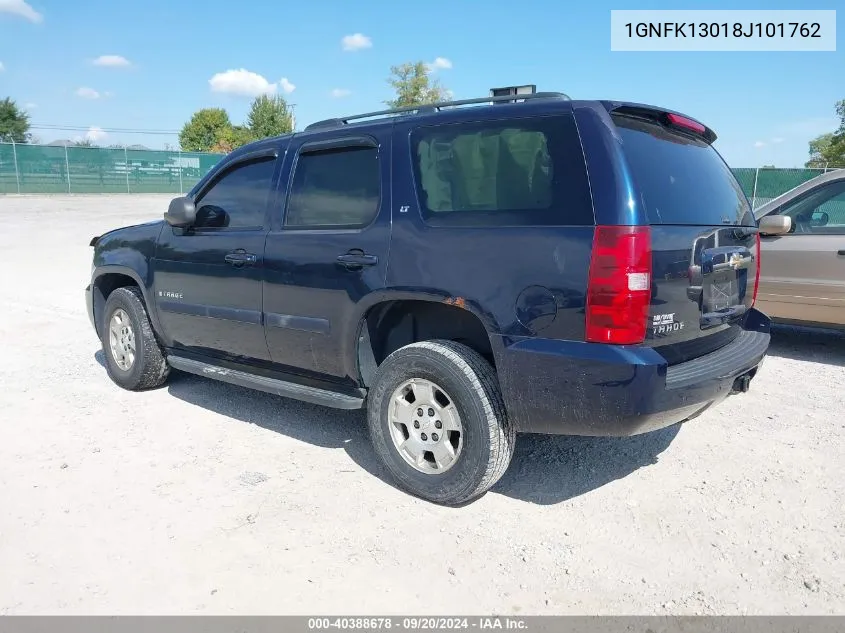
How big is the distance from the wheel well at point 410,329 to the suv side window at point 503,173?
50 cm

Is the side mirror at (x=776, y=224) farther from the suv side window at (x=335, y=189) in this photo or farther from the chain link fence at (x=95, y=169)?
the chain link fence at (x=95, y=169)

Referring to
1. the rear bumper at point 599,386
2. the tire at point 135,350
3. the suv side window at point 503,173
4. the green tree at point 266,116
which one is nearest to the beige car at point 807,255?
the rear bumper at point 599,386

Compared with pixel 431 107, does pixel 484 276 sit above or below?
below

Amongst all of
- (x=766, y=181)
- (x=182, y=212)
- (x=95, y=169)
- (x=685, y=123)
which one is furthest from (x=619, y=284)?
(x=95, y=169)

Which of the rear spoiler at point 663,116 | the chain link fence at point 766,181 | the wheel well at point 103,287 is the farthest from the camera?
the chain link fence at point 766,181

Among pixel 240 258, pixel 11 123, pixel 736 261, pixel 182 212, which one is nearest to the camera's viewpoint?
pixel 736 261

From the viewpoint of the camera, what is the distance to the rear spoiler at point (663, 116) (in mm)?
2992

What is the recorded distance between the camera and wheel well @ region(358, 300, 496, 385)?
340 cm

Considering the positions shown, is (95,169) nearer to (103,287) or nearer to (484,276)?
(103,287)

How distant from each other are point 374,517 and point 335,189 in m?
1.85

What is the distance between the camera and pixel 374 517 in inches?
125

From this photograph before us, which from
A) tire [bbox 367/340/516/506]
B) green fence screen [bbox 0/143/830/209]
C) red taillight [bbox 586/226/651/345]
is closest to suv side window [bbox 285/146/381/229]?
tire [bbox 367/340/516/506]

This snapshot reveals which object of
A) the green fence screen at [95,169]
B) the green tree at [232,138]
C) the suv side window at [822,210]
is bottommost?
the suv side window at [822,210]
